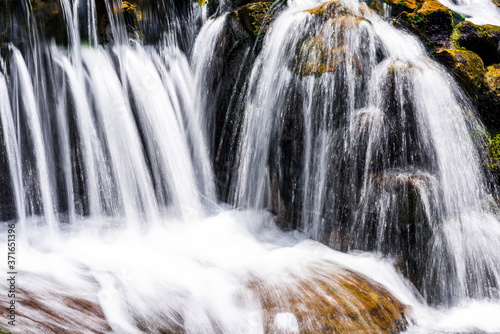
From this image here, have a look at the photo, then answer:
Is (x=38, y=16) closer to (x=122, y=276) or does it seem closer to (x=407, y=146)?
(x=122, y=276)

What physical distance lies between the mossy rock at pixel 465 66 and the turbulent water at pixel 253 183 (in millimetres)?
266

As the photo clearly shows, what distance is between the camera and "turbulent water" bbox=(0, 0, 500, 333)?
4312 mm

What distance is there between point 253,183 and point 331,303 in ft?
8.87

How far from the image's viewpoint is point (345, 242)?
5.17 metres

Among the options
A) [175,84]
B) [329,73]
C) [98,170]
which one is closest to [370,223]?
[329,73]

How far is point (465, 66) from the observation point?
5.69 meters

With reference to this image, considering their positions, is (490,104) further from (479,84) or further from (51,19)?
(51,19)

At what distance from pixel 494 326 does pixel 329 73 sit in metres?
3.64

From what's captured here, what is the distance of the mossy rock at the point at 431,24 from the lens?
245 inches

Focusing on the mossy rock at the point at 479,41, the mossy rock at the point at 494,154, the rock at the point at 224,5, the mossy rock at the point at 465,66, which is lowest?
the mossy rock at the point at 494,154

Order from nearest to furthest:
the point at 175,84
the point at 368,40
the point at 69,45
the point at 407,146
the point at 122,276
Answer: the point at 122,276, the point at 407,146, the point at 368,40, the point at 69,45, the point at 175,84

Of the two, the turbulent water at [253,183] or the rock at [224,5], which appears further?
the rock at [224,5]

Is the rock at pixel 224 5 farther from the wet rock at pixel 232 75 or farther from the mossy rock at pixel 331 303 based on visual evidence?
the mossy rock at pixel 331 303

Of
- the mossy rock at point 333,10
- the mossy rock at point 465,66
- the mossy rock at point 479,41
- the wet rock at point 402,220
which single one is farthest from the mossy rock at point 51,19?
the mossy rock at point 479,41
